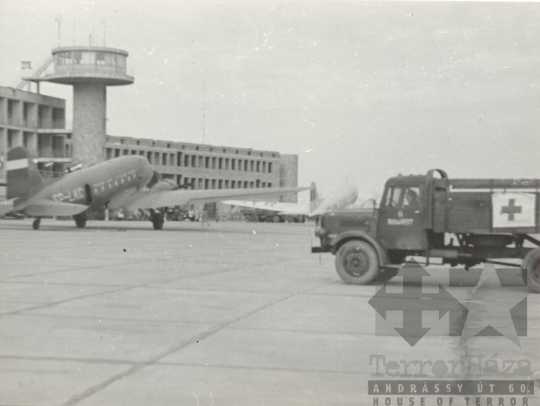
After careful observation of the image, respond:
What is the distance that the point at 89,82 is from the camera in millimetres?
70250

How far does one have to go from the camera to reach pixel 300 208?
281ft

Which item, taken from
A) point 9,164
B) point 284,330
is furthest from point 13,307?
point 9,164

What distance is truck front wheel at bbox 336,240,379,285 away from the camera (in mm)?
14672

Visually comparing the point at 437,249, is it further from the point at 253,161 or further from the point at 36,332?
the point at 253,161

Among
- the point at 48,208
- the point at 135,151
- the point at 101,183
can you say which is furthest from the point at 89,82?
the point at 48,208

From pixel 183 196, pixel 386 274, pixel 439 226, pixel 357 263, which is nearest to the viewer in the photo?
pixel 439 226

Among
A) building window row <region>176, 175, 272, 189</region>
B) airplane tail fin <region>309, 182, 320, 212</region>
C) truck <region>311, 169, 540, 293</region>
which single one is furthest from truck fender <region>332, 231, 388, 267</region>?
building window row <region>176, 175, 272, 189</region>

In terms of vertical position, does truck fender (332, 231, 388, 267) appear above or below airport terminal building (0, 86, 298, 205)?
below

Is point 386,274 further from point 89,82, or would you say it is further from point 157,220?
point 89,82

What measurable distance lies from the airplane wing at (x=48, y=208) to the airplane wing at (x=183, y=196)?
532cm

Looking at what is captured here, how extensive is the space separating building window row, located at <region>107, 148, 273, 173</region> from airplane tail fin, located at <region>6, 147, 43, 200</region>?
41.4m

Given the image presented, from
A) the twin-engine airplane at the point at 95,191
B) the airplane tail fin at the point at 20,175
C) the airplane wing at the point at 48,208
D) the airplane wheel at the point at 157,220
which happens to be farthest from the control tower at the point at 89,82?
the airplane wing at the point at 48,208

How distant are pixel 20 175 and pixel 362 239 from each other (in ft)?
87.6

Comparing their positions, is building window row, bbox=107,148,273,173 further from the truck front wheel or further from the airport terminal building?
the truck front wheel
